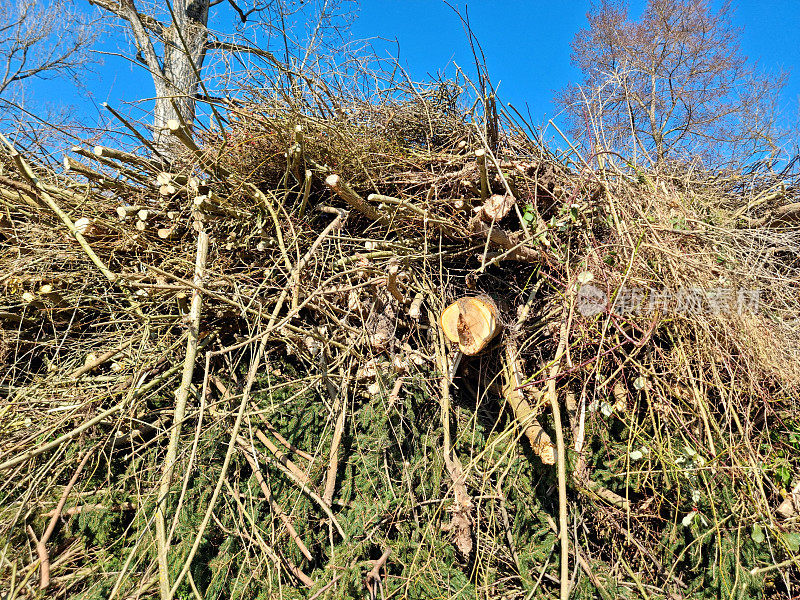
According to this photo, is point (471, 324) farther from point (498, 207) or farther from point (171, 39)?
point (171, 39)

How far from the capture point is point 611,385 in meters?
2.40

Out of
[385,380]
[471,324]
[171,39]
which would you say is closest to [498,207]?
[471,324]

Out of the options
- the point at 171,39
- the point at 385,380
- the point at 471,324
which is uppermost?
the point at 171,39

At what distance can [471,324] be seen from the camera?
→ 2.15 metres

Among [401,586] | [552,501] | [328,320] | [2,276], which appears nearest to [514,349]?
[552,501]

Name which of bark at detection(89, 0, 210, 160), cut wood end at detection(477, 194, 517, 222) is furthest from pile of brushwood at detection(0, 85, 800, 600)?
bark at detection(89, 0, 210, 160)

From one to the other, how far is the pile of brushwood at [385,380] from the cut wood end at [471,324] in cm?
4

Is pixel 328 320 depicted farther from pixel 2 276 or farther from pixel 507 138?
pixel 2 276

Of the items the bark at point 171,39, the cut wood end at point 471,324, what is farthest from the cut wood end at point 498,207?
the bark at point 171,39

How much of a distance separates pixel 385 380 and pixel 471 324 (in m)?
0.50

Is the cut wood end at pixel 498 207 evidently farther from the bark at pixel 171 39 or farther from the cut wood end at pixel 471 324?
the bark at pixel 171 39

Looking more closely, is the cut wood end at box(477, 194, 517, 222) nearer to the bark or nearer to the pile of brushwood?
the pile of brushwood

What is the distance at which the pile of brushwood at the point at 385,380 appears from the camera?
2.03 meters

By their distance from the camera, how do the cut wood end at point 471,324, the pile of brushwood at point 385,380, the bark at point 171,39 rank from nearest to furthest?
the pile of brushwood at point 385,380
the cut wood end at point 471,324
the bark at point 171,39
